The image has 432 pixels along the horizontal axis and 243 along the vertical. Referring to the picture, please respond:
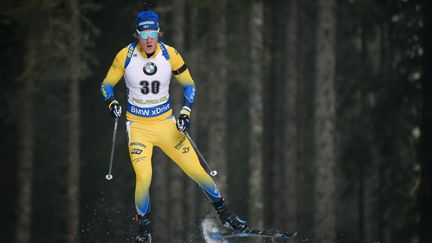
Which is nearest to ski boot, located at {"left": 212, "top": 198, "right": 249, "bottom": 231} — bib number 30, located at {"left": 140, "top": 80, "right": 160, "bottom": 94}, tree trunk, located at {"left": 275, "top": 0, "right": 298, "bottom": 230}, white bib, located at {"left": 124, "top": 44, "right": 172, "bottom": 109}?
white bib, located at {"left": 124, "top": 44, "right": 172, "bottom": 109}

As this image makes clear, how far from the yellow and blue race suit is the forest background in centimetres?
323

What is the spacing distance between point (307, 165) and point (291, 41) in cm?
927

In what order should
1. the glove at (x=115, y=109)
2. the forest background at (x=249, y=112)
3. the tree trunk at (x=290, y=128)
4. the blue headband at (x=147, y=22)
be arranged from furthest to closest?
the tree trunk at (x=290, y=128)
the forest background at (x=249, y=112)
the glove at (x=115, y=109)
the blue headband at (x=147, y=22)

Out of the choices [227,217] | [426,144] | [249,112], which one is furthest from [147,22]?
[249,112]

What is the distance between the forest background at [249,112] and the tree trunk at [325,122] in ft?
0.13

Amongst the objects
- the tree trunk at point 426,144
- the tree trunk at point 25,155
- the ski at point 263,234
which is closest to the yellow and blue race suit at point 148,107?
the ski at point 263,234

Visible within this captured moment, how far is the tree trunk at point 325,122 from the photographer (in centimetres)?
2189

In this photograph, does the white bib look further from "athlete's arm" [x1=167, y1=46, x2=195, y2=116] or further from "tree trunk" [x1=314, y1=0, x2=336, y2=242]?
"tree trunk" [x1=314, y1=0, x2=336, y2=242]

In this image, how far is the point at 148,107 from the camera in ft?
39.0

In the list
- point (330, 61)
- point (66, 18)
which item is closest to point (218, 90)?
point (330, 61)

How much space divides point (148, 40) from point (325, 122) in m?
11.5

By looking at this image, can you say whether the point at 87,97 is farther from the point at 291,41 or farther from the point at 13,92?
the point at 291,41

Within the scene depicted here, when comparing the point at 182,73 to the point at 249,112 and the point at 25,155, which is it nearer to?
the point at 25,155

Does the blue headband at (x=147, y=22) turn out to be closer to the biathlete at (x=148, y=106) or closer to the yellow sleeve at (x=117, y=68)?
the biathlete at (x=148, y=106)
